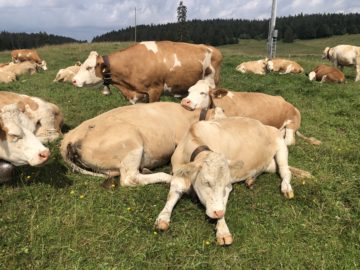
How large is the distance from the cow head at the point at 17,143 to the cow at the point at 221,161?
1.90 meters

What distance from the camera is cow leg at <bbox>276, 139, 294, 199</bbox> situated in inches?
240

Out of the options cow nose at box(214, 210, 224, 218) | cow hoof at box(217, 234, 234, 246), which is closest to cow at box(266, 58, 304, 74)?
cow nose at box(214, 210, 224, 218)

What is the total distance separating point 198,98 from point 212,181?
360 centimetres

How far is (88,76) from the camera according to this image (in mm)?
9617

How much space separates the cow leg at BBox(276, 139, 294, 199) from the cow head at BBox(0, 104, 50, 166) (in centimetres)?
355

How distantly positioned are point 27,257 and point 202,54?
24.6 ft

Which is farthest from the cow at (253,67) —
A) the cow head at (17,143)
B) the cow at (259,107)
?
the cow head at (17,143)

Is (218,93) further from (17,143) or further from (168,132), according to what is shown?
(17,143)

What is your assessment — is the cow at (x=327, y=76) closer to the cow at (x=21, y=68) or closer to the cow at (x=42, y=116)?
the cow at (x=42, y=116)

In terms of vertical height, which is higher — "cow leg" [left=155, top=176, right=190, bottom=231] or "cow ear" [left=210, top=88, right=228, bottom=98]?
"cow ear" [left=210, top=88, right=228, bottom=98]

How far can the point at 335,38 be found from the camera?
89.8 meters

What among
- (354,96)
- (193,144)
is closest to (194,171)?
(193,144)

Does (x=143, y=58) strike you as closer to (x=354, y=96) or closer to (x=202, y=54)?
(x=202, y=54)

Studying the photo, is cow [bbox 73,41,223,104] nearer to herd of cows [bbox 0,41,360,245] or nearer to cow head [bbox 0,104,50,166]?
herd of cows [bbox 0,41,360,245]
